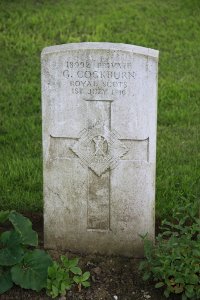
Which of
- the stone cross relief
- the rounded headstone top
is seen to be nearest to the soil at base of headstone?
the stone cross relief

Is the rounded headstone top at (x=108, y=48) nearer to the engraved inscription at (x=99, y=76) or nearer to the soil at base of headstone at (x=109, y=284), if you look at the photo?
the engraved inscription at (x=99, y=76)

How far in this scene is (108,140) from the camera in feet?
12.9

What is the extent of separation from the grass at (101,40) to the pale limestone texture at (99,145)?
15.9 inches

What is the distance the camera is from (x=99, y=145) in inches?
155

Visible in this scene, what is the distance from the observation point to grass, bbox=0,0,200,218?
5.07m

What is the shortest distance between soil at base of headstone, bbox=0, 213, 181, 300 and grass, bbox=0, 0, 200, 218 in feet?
1.92

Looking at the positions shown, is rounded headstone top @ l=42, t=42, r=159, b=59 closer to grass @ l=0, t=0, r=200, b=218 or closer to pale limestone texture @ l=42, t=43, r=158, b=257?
pale limestone texture @ l=42, t=43, r=158, b=257

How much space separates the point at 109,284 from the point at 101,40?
515 cm

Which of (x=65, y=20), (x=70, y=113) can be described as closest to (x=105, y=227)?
(x=70, y=113)

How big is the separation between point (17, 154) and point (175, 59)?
3256 mm

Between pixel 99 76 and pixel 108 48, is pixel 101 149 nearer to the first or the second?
pixel 99 76

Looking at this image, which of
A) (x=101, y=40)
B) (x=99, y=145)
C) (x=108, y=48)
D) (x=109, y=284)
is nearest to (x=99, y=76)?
(x=108, y=48)

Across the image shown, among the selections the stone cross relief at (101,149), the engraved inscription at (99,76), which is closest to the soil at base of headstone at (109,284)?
the stone cross relief at (101,149)

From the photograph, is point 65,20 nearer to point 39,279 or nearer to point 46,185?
point 46,185
